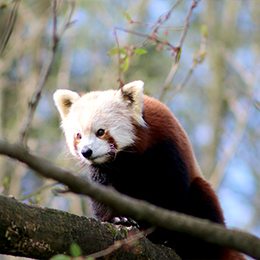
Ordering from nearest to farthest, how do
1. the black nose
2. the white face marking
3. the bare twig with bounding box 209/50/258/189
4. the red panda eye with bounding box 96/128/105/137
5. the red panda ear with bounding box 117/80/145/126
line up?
1. the black nose
2. the white face marking
3. the red panda eye with bounding box 96/128/105/137
4. the red panda ear with bounding box 117/80/145/126
5. the bare twig with bounding box 209/50/258/189

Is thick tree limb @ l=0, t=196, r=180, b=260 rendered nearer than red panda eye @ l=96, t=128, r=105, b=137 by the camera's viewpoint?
Yes

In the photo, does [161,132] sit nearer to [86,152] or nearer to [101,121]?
[101,121]

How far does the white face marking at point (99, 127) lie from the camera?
344 cm

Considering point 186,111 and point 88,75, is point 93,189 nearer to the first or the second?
point 88,75

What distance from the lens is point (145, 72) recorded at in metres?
10.7

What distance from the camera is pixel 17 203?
7.41ft

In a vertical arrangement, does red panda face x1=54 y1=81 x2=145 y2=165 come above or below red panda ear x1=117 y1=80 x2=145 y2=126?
below

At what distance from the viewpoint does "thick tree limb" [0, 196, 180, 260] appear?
2168 mm

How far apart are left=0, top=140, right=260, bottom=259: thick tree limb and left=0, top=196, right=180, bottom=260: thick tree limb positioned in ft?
2.81

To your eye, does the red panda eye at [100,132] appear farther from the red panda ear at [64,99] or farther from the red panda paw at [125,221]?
the red panda paw at [125,221]

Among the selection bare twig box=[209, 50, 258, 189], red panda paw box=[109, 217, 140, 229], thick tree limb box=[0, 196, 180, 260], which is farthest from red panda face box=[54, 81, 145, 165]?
bare twig box=[209, 50, 258, 189]

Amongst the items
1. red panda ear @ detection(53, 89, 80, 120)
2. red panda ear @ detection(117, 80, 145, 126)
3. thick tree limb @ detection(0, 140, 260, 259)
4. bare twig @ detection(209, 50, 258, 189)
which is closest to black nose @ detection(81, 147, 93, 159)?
red panda ear @ detection(117, 80, 145, 126)

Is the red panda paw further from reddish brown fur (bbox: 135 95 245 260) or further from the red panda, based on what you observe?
reddish brown fur (bbox: 135 95 245 260)

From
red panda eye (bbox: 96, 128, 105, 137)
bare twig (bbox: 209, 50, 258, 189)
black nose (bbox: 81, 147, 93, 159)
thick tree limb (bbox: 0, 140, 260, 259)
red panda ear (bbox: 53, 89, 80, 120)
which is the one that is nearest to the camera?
thick tree limb (bbox: 0, 140, 260, 259)
